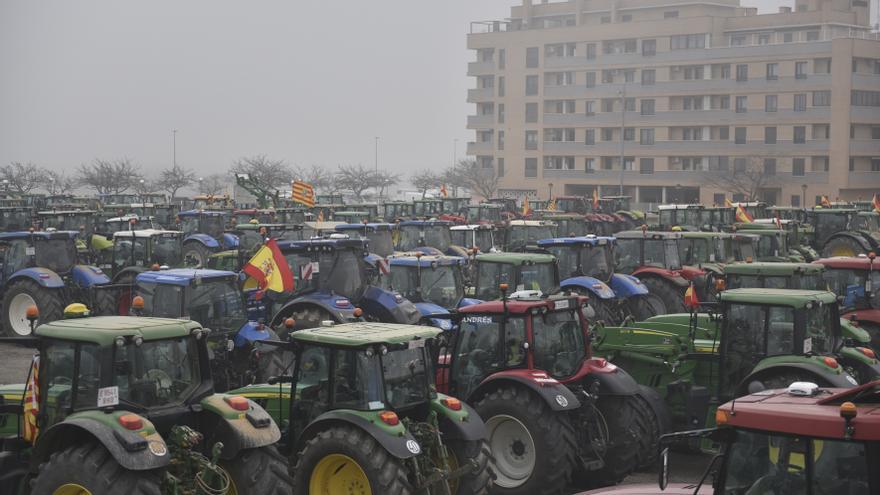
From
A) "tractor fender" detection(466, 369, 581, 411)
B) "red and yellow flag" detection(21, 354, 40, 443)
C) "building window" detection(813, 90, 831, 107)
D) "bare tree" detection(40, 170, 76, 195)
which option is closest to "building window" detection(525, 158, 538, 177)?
"building window" detection(813, 90, 831, 107)

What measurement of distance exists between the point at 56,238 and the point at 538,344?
44.6 feet

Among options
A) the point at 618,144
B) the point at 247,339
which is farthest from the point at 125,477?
the point at 618,144

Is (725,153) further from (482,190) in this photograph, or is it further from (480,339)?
(480,339)

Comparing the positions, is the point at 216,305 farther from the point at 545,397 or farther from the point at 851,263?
the point at 851,263

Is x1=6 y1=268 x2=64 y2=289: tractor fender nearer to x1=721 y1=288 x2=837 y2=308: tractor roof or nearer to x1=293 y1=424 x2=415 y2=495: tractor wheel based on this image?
x1=293 y1=424 x2=415 y2=495: tractor wheel

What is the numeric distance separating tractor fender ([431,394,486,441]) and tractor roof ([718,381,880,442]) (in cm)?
411

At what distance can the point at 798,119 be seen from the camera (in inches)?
2766

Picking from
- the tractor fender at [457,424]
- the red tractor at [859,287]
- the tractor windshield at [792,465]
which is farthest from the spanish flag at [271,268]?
the tractor windshield at [792,465]

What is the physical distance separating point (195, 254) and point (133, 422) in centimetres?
2098

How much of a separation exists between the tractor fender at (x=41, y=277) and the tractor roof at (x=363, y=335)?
39.4 feet

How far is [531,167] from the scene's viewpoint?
84375 mm

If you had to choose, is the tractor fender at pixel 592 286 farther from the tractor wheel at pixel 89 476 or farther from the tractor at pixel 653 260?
the tractor wheel at pixel 89 476

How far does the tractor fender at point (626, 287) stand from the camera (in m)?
21.3

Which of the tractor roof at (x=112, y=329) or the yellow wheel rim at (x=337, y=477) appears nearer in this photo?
the tractor roof at (x=112, y=329)
